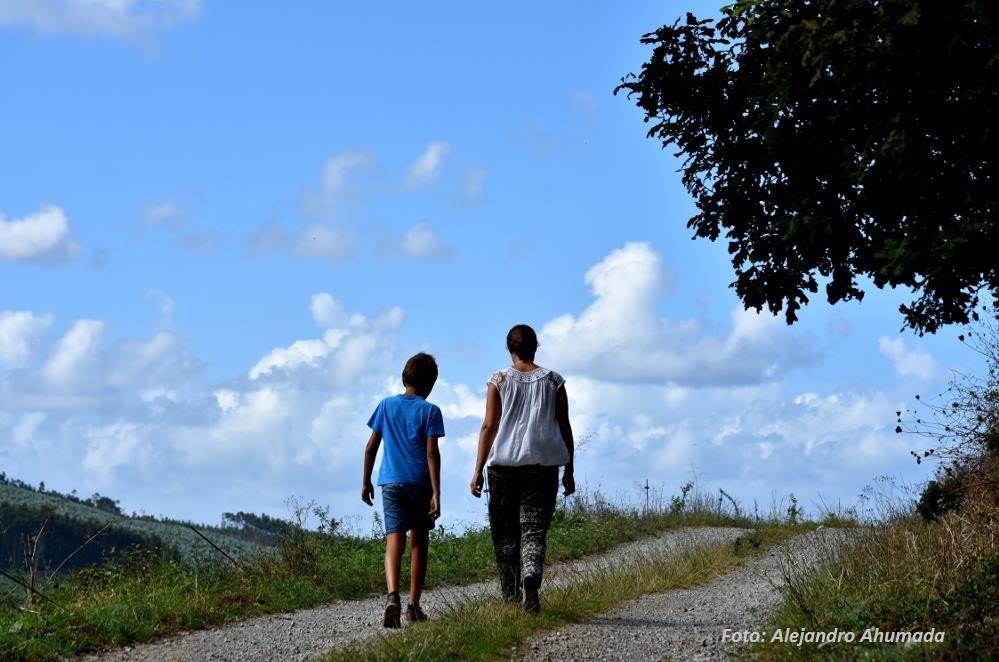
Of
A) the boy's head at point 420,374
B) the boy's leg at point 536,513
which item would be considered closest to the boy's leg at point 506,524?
the boy's leg at point 536,513

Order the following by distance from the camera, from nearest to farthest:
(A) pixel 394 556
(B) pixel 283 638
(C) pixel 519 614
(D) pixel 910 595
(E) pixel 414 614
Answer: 1. (D) pixel 910 595
2. (C) pixel 519 614
3. (A) pixel 394 556
4. (E) pixel 414 614
5. (B) pixel 283 638

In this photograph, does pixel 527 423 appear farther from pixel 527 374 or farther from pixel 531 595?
pixel 531 595

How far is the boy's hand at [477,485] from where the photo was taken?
389 inches

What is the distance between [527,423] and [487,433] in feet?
1.23

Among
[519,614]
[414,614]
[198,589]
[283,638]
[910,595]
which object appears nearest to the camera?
[910,595]

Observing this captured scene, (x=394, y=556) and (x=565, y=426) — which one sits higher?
(x=565, y=426)

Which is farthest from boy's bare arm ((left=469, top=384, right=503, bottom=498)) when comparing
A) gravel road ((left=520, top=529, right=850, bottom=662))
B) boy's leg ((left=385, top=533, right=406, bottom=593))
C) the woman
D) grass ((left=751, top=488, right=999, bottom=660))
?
grass ((left=751, top=488, right=999, bottom=660))

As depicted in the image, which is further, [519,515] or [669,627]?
[519,515]

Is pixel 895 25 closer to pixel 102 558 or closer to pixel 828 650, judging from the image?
pixel 828 650

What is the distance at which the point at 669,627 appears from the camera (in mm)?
9914

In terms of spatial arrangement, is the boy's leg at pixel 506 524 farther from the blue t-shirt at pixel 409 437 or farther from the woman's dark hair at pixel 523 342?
the woman's dark hair at pixel 523 342

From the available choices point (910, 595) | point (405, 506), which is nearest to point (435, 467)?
point (405, 506)

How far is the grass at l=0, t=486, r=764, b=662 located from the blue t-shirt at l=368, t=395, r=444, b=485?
2878 mm

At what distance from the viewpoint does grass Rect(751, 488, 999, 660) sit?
775 cm
